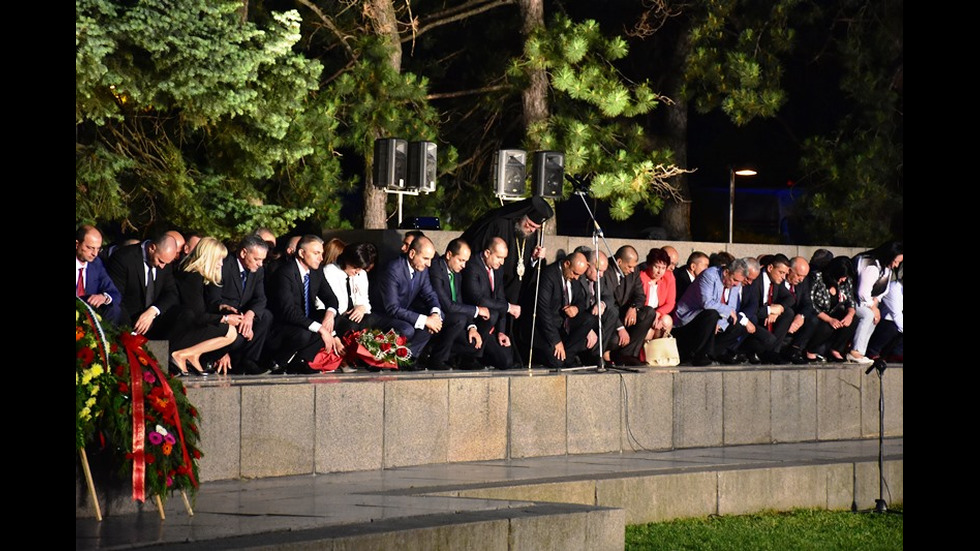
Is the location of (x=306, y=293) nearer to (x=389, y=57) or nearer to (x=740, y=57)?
(x=389, y=57)

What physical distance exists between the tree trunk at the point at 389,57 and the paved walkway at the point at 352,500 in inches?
387

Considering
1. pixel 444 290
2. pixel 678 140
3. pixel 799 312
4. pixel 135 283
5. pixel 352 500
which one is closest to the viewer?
pixel 352 500

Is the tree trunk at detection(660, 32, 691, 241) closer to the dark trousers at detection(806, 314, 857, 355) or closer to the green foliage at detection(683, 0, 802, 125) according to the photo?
the green foliage at detection(683, 0, 802, 125)

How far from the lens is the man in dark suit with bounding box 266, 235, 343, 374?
46.5ft

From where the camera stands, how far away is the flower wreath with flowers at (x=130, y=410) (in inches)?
348

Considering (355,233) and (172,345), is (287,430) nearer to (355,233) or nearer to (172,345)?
(172,345)

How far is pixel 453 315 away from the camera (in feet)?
50.7

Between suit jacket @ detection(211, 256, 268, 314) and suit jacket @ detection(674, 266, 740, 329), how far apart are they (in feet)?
18.1

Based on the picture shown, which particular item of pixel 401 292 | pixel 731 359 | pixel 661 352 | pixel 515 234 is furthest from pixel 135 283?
pixel 731 359

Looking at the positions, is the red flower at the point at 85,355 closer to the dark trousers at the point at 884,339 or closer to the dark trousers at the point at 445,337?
the dark trousers at the point at 445,337

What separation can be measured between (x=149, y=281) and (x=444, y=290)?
3.17 meters

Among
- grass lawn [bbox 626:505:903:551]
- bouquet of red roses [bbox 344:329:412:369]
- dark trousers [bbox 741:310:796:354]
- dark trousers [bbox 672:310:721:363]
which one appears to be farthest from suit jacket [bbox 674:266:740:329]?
grass lawn [bbox 626:505:903:551]

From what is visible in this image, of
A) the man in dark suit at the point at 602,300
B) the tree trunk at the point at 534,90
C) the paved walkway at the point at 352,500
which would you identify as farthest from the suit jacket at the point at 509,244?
the tree trunk at the point at 534,90
